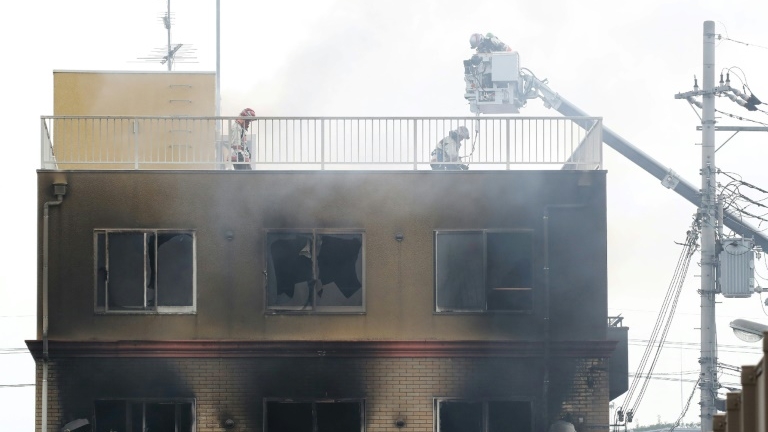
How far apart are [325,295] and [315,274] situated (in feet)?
1.27

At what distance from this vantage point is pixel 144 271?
26.4 meters

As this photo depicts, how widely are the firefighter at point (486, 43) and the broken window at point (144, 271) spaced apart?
17.5 meters

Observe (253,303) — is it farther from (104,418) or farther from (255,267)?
(104,418)

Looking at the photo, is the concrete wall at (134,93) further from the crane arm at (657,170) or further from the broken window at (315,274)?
the crane arm at (657,170)

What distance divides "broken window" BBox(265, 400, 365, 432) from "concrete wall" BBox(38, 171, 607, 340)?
1.14m

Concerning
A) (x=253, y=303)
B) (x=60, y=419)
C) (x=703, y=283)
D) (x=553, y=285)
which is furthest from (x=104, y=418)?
(x=703, y=283)

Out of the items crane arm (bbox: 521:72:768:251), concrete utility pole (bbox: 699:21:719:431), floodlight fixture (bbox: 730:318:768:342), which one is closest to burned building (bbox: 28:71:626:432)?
floodlight fixture (bbox: 730:318:768:342)

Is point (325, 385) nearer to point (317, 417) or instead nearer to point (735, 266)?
point (317, 417)

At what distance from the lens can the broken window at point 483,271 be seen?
26422 millimetres

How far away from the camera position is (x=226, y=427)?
1022 inches

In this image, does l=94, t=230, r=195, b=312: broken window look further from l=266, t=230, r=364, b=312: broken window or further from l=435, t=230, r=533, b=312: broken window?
l=435, t=230, r=533, b=312: broken window

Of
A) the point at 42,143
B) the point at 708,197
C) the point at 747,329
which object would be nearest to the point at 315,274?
the point at 42,143

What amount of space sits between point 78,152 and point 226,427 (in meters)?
5.46

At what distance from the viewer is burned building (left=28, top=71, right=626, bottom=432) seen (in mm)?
26078
